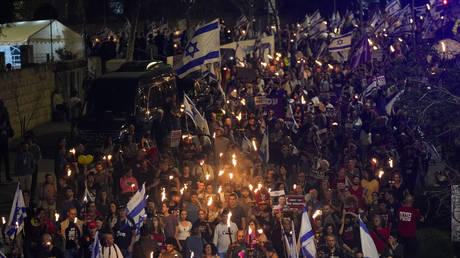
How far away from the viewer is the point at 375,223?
1336cm

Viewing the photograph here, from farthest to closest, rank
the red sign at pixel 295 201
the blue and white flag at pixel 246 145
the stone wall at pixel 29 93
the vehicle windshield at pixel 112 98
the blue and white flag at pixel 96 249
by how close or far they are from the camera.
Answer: the stone wall at pixel 29 93 < the vehicle windshield at pixel 112 98 < the blue and white flag at pixel 246 145 < the red sign at pixel 295 201 < the blue and white flag at pixel 96 249

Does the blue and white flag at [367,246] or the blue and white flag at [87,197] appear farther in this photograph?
the blue and white flag at [87,197]

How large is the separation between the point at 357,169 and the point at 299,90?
28.1 feet

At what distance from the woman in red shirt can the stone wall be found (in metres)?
11.1

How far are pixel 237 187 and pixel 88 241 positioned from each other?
10.3 ft

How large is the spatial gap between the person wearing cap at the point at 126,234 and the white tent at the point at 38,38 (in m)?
14.9

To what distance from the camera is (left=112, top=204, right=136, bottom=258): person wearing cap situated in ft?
42.0

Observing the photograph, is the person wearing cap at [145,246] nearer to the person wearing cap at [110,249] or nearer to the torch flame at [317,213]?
the person wearing cap at [110,249]

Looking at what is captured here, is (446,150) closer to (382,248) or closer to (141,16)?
(382,248)

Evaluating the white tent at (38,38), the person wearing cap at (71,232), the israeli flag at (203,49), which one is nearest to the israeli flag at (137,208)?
the person wearing cap at (71,232)

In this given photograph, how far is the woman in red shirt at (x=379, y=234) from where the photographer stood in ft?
43.1

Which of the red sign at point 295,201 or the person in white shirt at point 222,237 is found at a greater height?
the red sign at point 295,201

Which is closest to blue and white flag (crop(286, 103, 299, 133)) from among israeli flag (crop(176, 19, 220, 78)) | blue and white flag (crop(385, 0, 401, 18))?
israeli flag (crop(176, 19, 220, 78))

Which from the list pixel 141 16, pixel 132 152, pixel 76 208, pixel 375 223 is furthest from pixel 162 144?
pixel 141 16
